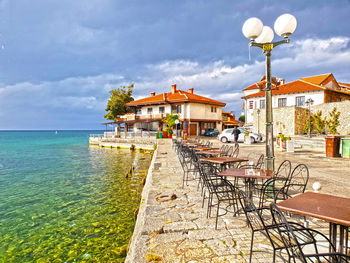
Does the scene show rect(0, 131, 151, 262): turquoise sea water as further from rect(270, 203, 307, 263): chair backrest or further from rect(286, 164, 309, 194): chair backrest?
rect(286, 164, 309, 194): chair backrest

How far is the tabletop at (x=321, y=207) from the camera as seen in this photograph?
6.36 feet

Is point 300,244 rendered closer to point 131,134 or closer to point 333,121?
point 333,121

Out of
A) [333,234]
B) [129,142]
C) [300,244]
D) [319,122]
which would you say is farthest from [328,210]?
[129,142]

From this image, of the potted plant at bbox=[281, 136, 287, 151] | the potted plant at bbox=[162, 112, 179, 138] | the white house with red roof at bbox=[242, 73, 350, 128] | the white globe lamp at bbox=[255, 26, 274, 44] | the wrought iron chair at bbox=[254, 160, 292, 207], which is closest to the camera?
the wrought iron chair at bbox=[254, 160, 292, 207]

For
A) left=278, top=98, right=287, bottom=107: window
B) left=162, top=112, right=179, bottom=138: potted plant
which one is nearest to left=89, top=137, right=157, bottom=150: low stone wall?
left=162, top=112, right=179, bottom=138: potted plant

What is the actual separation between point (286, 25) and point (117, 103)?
121ft

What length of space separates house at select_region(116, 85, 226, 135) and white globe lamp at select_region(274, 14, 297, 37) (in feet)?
86.7

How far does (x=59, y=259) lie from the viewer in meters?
4.33

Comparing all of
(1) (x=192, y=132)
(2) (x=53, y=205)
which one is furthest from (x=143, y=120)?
(2) (x=53, y=205)

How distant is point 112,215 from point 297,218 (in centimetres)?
486

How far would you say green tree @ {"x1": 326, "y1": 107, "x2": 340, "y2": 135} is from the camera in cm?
2130

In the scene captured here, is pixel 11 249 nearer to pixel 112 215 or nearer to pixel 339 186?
pixel 112 215

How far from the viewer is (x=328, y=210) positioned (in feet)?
6.93

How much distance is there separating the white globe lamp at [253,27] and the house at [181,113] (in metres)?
26.4
